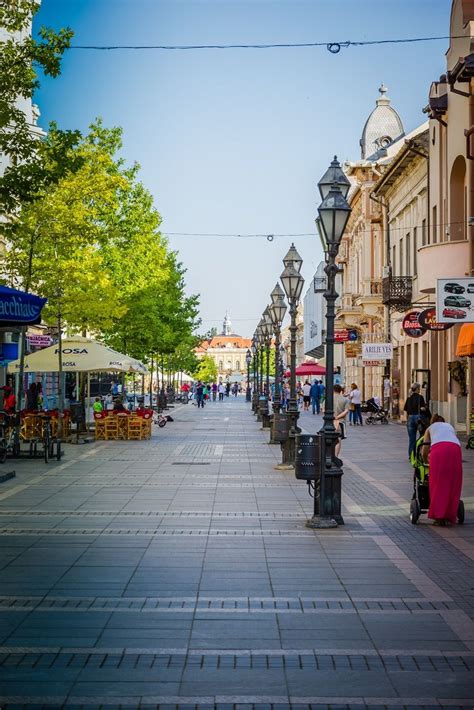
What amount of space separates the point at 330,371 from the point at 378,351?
87.7ft

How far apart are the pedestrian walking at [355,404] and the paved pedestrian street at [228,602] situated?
2203cm

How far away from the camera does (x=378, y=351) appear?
40219 mm

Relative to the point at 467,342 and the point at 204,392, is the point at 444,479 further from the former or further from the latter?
the point at 204,392

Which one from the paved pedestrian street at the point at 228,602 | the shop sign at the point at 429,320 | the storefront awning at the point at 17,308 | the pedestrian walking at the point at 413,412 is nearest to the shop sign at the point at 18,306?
the storefront awning at the point at 17,308

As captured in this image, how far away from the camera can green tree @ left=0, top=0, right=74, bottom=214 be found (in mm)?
17141

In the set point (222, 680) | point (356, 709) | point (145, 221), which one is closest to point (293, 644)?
point (222, 680)

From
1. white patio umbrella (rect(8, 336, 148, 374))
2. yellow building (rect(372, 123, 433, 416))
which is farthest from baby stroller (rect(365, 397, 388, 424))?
white patio umbrella (rect(8, 336, 148, 374))

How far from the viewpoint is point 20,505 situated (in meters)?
14.6

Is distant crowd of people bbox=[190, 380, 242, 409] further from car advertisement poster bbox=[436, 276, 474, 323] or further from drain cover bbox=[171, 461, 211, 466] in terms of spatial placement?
car advertisement poster bbox=[436, 276, 474, 323]

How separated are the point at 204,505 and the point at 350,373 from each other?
4987 cm

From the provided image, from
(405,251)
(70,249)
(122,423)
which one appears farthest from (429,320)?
(405,251)

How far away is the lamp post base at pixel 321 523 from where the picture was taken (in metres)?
12.5

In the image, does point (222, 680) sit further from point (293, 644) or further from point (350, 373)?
point (350, 373)

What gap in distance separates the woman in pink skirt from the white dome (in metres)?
51.5
